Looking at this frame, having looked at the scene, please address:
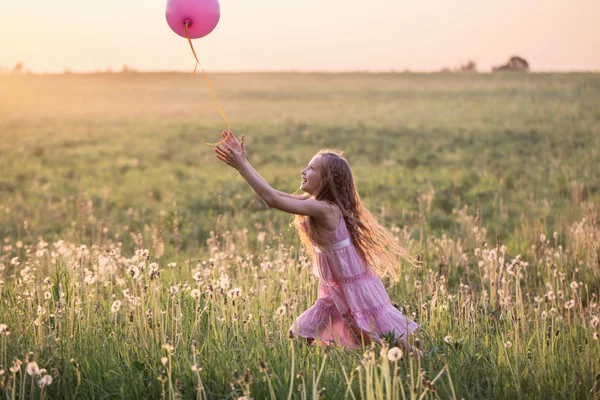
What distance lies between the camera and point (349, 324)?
464cm

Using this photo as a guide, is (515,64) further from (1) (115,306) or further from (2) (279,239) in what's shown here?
(1) (115,306)

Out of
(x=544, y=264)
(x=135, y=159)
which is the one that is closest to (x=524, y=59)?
(x=135, y=159)

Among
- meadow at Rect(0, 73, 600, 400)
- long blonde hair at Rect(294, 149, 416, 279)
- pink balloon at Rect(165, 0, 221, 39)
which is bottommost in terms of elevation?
meadow at Rect(0, 73, 600, 400)

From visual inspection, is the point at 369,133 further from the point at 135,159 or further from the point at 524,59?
the point at 524,59

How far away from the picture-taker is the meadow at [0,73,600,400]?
12.9 feet

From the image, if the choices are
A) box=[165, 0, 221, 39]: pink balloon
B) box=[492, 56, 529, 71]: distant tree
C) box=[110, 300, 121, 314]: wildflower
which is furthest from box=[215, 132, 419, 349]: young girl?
box=[492, 56, 529, 71]: distant tree

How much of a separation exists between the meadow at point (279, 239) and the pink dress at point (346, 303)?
0.19 meters

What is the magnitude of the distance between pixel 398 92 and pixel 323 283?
124 ft

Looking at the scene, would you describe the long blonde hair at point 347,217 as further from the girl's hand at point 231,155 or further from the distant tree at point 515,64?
the distant tree at point 515,64

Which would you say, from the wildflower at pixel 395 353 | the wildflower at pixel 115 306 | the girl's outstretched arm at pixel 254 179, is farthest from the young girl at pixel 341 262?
the wildflower at pixel 395 353

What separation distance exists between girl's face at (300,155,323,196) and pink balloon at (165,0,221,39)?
4.01ft

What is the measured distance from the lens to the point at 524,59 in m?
64.5

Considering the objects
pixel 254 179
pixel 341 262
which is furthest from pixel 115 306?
pixel 341 262

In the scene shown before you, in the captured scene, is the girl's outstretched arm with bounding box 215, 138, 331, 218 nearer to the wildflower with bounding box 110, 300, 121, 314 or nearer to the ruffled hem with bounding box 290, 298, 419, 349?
the ruffled hem with bounding box 290, 298, 419, 349
